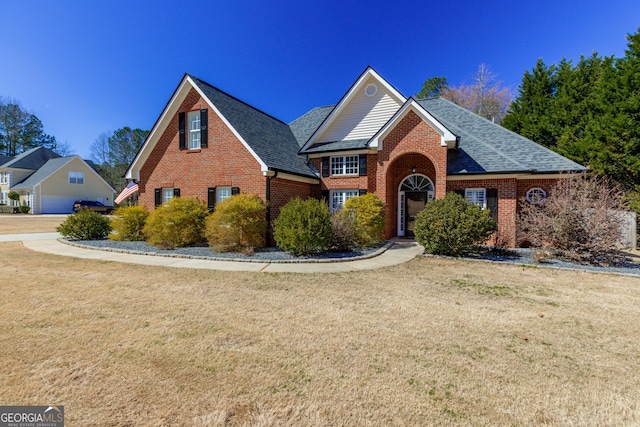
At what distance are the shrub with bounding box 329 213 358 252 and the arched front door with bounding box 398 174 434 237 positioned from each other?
209 inches

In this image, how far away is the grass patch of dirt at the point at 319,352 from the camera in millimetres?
2814

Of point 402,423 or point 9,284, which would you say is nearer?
point 402,423

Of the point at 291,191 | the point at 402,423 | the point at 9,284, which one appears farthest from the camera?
the point at 291,191

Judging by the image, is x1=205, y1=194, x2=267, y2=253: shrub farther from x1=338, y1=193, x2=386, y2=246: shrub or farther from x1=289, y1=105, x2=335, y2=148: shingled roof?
x1=289, y1=105, x2=335, y2=148: shingled roof

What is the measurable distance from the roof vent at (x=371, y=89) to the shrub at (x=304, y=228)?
8.47 meters

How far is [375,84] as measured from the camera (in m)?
15.8

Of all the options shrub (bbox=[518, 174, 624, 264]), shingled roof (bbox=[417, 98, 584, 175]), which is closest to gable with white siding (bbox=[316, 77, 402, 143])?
shingled roof (bbox=[417, 98, 584, 175])

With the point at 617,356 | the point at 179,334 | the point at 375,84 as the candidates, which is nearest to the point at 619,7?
the point at 375,84

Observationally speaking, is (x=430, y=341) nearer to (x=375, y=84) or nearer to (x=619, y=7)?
(x=375, y=84)

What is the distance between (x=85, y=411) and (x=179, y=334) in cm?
161

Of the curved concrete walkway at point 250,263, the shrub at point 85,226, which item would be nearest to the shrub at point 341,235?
the curved concrete walkway at point 250,263

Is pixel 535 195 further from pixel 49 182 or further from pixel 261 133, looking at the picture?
pixel 49 182

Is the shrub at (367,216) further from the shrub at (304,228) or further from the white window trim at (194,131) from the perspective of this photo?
the white window trim at (194,131)

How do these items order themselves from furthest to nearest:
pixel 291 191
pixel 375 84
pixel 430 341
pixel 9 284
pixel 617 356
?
pixel 375 84 < pixel 291 191 < pixel 9 284 < pixel 430 341 < pixel 617 356
